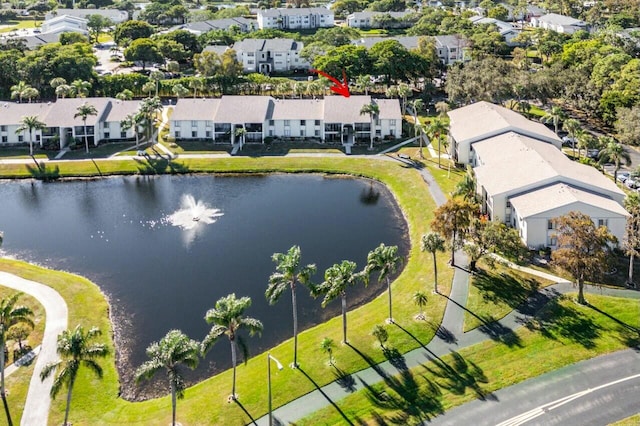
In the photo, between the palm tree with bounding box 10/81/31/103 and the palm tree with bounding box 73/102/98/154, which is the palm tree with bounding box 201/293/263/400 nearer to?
the palm tree with bounding box 73/102/98/154

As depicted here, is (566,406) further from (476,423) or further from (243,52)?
(243,52)

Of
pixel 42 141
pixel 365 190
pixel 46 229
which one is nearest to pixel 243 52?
pixel 42 141

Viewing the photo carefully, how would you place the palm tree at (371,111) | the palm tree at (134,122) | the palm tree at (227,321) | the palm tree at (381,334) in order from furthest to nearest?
the palm tree at (371,111), the palm tree at (134,122), the palm tree at (381,334), the palm tree at (227,321)

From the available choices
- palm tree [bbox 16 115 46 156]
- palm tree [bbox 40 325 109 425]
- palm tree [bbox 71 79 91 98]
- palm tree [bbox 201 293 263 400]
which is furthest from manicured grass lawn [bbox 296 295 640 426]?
palm tree [bbox 71 79 91 98]

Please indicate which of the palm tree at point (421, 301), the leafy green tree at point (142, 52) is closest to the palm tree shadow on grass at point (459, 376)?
the palm tree at point (421, 301)

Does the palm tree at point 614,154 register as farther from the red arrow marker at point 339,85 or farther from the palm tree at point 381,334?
the red arrow marker at point 339,85

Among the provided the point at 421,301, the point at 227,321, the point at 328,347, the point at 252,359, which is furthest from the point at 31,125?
the point at 421,301

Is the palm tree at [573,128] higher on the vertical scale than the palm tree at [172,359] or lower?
higher
